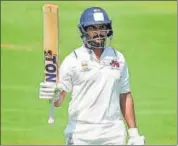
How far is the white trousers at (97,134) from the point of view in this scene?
5984 millimetres

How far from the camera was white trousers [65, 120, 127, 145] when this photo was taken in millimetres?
5984

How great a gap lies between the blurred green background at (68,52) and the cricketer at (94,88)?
16.3 ft

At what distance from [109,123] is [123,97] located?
34cm

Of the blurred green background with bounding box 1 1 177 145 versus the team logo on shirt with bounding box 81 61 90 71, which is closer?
the team logo on shirt with bounding box 81 61 90 71

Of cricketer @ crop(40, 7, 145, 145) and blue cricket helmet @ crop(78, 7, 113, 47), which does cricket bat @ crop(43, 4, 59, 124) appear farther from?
blue cricket helmet @ crop(78, 7, 113, 47)

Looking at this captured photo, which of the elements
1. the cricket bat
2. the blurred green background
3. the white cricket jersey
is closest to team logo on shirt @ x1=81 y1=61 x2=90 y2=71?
the white cricket jersey

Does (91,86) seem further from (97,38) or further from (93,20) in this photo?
(93,20)

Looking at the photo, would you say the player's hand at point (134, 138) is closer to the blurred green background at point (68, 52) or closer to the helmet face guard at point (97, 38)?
the helmet face guard at point (97, 38)

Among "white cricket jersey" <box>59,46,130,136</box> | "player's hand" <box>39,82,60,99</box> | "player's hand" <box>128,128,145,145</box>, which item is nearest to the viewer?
"white cricket jersey" <box>59,46,130,136</box>

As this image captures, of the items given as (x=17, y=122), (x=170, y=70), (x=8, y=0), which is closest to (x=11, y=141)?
(x=17, y=122)

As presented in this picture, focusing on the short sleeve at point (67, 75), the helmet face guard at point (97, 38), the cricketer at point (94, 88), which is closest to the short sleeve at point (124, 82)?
the cricketer at point (94, 88)

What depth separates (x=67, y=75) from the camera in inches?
239

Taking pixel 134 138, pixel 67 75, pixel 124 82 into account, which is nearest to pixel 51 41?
pixel 67 75

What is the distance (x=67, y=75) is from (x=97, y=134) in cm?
51
